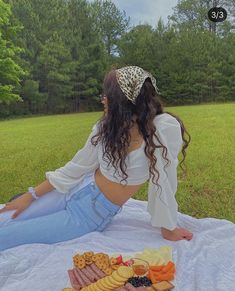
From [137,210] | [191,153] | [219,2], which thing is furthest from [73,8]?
[137,210]

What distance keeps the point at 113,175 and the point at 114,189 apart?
0.07 metres

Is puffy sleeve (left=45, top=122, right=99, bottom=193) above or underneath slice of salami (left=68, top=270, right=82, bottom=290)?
above

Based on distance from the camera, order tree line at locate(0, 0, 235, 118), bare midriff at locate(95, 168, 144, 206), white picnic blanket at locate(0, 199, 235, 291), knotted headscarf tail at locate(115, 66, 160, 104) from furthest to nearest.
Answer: tree line at locate(0, 0, 235, 118) → bare midriff at locate(95, 168, 144, 206) → knotted headscarf tail at locate(115, 66, 160, 104) → white picnic blanket at locate(0, 199, 235, 291)

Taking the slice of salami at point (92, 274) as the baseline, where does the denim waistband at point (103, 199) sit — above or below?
above

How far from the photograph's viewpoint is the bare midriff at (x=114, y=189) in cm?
178

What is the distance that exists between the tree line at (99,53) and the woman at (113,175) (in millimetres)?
19029

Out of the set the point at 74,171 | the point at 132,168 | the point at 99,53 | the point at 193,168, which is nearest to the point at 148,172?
the point at 132,168

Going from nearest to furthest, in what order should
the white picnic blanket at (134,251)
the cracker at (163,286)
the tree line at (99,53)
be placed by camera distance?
1. the cracker at (163,286)
2. the white picnic blanket at (134,251)
3. the tree line at (99,53)

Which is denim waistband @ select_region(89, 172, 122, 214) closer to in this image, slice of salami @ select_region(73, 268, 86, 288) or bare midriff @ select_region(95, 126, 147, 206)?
bare midriff @ select_region(95, 126, 147, 206)

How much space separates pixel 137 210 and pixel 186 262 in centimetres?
65

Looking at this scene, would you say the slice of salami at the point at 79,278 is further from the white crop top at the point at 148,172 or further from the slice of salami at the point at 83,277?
the white crop top at the point at 148,172

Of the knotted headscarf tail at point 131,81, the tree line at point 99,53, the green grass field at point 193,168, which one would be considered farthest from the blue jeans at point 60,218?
the tree line at point 99,53

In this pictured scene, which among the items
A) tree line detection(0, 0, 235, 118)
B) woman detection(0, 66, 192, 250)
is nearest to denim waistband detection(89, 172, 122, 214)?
woman detection(0, 66, 192, 250)

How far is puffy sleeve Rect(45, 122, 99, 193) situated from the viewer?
1.84 meters
